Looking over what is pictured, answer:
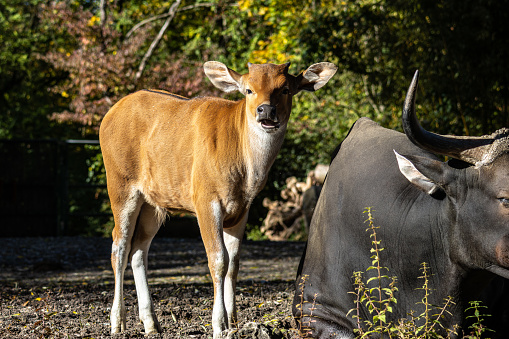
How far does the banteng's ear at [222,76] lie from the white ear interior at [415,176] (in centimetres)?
155

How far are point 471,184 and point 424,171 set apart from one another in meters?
0.23

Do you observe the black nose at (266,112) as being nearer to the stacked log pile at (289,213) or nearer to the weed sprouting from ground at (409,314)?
the weed sprouting from ground at (409,314)

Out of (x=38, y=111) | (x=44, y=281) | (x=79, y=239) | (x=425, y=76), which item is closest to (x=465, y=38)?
(x=425, y=76)

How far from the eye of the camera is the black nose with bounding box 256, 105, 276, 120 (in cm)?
367

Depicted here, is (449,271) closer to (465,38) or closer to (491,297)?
(491,297)

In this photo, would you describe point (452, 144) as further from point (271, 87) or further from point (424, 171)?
point (271, 87)

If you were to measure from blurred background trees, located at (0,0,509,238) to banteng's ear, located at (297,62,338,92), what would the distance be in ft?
14.6

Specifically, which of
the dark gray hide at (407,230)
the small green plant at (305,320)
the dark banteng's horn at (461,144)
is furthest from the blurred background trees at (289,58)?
the small green plant at (305,320)

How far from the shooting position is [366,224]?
3.47 meters

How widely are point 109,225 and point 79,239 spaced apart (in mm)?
2251

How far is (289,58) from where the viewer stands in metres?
12.5

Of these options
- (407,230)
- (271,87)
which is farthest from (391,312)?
(271,87)

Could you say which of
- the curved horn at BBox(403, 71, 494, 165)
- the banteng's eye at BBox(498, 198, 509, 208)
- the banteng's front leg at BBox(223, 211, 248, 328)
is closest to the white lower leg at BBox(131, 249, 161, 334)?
the banteng's front leg at BBox(223, 211, 248, 328)

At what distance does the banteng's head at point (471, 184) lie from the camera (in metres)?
2.81
